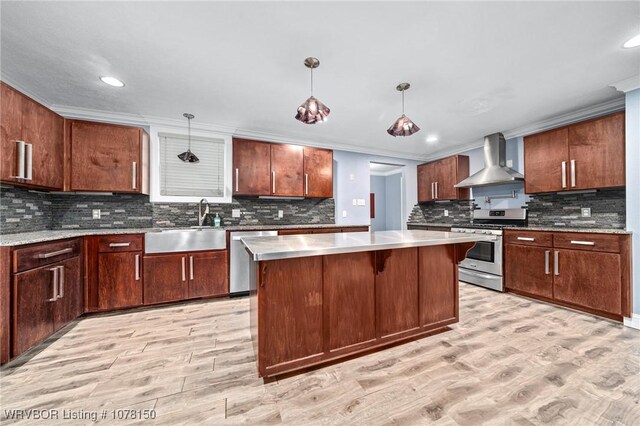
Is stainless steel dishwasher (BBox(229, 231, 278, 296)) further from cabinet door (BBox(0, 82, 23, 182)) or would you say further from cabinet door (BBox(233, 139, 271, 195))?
cabinet door (BBox(0, 82, 23, 182))

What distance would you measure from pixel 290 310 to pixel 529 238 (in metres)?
3.39

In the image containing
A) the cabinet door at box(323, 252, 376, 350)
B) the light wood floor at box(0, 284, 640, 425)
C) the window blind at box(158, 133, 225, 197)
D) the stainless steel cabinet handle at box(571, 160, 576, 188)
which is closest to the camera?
the light wood floor at box(0, 284, 640, 425)

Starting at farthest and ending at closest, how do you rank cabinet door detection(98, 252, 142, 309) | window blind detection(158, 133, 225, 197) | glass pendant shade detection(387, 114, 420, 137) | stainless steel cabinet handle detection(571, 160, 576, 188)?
window blind detection(158, 133, 225, 197) < stainless steel cabinet handle detection(571, 160, 576, 188) < cabinet door detection(98, 252, 142, 309) < glass pendant shade detection(387, 114, 420, 137)

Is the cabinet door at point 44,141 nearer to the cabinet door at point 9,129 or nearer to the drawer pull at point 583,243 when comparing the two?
the cabinet door at point 9,129

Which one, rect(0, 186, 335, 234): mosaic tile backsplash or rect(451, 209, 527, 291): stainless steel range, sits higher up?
rect(0, 186, 335, 234): mosaic tile backsplash

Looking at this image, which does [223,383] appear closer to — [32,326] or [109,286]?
[32,326]

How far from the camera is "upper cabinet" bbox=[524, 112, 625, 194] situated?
282cm

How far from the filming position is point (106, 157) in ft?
10.4

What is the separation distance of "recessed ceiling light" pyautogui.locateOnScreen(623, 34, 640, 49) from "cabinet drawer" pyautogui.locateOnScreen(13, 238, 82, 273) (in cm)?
498

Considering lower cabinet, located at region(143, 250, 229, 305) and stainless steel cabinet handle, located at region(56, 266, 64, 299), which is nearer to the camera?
stainless steel cabinet handle, located at region(56, 266, 64, 299)

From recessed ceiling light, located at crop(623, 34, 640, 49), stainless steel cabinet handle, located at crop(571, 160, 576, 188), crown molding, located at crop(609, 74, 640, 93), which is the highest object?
recessed ceiling light, located at crop(623, 34, 640, 49)

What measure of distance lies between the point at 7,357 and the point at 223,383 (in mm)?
1700

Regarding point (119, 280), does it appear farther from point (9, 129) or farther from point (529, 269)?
point (529, 269)

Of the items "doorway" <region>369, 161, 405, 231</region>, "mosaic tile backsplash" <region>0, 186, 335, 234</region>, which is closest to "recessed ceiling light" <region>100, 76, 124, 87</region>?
"mosaic tile backsplash" <region>0, 186, 335, 234</region>
